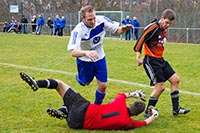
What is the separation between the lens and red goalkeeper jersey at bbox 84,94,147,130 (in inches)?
259

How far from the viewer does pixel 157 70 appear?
759cm

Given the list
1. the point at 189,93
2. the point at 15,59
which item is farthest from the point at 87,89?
the point at 15,59

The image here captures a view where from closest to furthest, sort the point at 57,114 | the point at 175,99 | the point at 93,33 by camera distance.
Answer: the point at 57,114
the point at 93,33
the point at 175,99

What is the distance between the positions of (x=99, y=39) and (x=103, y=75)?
632 millimetres

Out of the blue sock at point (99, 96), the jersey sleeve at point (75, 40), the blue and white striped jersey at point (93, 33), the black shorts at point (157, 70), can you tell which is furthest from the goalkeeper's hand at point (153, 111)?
the jersey sleeve at point (75, 40)

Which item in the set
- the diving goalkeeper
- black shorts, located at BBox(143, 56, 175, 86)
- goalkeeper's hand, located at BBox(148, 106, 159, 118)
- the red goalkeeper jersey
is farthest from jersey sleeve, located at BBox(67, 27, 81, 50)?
goalkeeper's hand, located at BBox(148, 106, 159, 118)

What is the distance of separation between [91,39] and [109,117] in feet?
5.06

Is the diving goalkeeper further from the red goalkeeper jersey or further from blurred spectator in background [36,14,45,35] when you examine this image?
blurred spectator in background [36,14,45,35]

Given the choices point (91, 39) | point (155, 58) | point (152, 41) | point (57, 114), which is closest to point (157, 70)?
point (155, 58)

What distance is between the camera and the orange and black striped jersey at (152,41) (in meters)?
7.55

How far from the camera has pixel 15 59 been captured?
1808 centimetres

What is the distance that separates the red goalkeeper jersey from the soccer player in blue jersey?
0.84 metres

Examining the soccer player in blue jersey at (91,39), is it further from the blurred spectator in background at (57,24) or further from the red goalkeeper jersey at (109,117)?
the blurred spectator in background at (57,24)

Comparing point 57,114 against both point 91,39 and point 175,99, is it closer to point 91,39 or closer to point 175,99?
point 91,39
